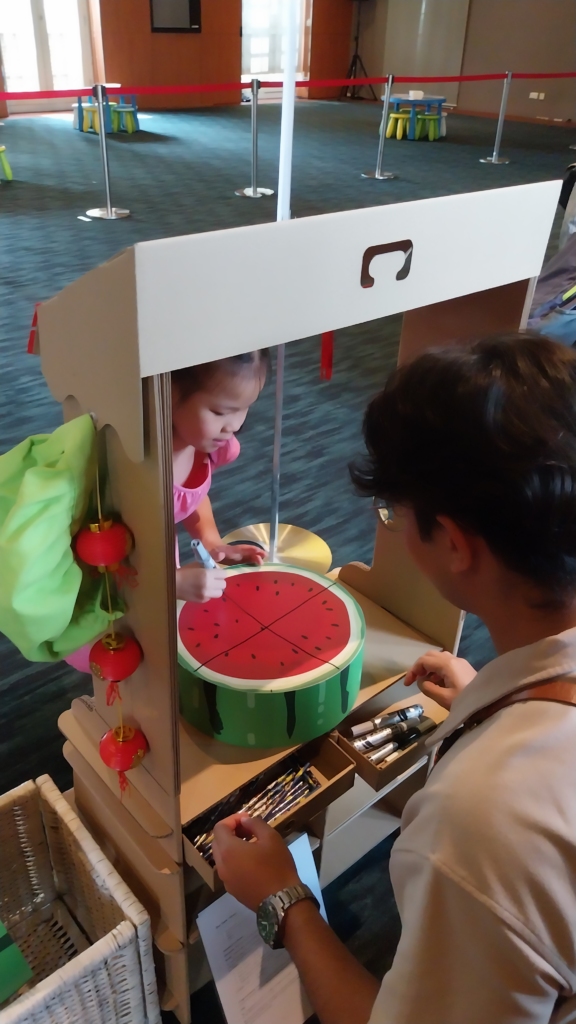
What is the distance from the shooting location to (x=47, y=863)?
1.21 m

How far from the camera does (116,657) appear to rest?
0.83 m

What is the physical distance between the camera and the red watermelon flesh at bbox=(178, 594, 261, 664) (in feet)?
3.57

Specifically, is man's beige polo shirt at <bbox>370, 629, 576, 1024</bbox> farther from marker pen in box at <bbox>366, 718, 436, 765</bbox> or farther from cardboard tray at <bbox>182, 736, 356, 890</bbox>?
marker pen in box at <bbox>366, 718, 436, 765</bbox>

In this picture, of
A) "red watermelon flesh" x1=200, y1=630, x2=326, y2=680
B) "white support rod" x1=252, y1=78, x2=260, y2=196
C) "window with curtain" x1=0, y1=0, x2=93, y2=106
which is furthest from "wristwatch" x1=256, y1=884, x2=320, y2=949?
"window with curtain" x1=0, y1=0, x2=93, y2=106

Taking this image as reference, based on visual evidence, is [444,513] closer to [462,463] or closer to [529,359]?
[462,463]

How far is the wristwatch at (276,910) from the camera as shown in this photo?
0.82 meters

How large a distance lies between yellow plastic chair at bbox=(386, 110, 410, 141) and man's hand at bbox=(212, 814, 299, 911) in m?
8.65

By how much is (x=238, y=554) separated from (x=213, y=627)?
0.21m

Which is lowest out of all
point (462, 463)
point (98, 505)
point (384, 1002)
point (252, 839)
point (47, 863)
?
point (47, 863)

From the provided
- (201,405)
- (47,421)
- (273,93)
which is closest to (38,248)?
(47,421)

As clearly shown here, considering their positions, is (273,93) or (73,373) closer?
(73,373)

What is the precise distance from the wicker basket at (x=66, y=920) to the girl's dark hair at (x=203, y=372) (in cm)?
62

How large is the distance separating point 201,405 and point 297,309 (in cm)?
29

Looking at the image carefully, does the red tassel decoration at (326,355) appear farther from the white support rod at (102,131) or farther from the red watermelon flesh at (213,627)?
the white support rod at (102,131)
